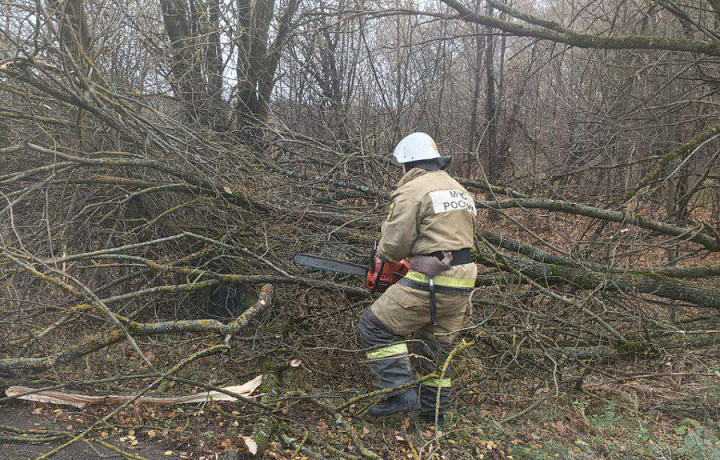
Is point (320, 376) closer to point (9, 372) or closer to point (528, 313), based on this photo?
point (528, 313)

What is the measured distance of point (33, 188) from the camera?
378 centimetres

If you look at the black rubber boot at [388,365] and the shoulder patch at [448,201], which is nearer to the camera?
the shoulder patch at [448,201]

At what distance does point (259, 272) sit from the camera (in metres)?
4.66

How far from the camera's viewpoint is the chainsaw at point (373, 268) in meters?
3.87

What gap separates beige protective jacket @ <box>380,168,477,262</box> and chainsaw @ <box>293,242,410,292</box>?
20 centimetres

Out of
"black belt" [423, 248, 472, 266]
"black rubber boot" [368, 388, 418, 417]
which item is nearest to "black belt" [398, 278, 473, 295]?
"black belt" [423, 248, 472, 266]

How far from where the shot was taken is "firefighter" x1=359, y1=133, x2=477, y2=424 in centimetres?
356

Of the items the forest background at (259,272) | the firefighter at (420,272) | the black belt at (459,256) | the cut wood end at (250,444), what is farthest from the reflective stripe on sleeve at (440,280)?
the cut wood end at (250,444)

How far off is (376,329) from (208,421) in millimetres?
1277

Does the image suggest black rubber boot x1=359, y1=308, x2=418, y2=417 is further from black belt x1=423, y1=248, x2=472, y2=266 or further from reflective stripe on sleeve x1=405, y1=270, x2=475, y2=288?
black belt x1=423, y1=248, x2=472, y2=266

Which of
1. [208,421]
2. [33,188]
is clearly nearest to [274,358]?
[208,421]

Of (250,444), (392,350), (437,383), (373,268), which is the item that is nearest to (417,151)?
(373,268)

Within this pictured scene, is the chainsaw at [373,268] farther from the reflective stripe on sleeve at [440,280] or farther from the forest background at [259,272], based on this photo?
the forest background at [259,272]

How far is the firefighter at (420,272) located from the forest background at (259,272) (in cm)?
26
